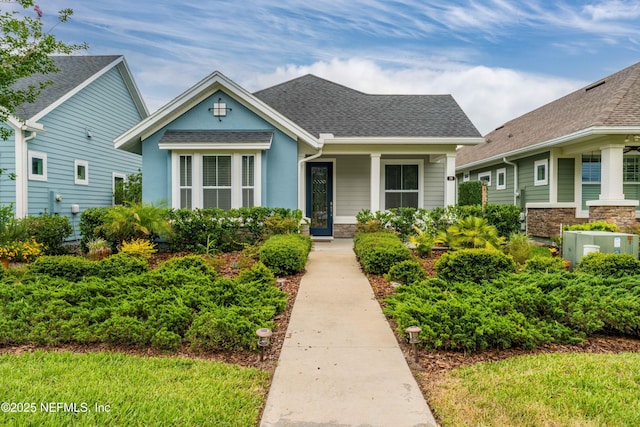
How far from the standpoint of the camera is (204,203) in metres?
10.7

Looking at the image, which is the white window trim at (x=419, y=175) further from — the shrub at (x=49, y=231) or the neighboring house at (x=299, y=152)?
the shrub at (x=49, y=231)

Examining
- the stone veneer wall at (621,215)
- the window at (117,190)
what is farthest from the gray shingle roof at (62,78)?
the stone veneer wall at (621,215)

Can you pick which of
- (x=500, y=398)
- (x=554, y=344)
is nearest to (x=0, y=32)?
(x=500, y=398)

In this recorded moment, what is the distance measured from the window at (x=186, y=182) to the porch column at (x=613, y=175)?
11315 mm

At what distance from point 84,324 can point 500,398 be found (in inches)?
169

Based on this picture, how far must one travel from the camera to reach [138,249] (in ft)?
27.1

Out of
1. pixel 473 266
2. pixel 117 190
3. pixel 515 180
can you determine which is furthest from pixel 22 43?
pixel 515 180

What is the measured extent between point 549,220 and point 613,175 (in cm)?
283

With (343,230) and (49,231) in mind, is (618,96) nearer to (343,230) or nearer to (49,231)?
(343,230)

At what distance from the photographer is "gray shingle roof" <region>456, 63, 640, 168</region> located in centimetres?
1080

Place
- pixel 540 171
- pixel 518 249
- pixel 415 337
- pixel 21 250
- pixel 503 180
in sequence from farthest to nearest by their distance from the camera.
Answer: pixel 503 180 < pixel 540 171 < pixel 21 250 < pixel 518 249 < pixel 415 337

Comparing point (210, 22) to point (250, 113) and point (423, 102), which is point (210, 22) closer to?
point (250, 113)

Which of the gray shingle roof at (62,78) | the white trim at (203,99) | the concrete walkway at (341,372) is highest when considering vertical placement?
the gray shingle roof at (62,78)

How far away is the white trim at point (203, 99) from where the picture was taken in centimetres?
1052
